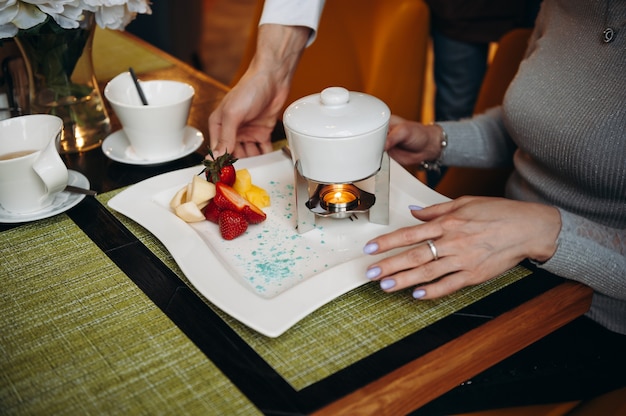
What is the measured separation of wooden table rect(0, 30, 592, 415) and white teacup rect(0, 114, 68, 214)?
51 millimetres

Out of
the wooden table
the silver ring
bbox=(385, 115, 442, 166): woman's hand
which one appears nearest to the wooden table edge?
the wooden table

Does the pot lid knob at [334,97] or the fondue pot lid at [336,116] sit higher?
the pot lid knob at [334,97]

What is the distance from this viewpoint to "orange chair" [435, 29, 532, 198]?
1467mm

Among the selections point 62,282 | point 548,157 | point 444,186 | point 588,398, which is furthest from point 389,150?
point 62,282

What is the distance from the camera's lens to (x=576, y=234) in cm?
87

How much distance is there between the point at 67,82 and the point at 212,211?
0.45 meters

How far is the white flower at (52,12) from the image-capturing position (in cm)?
97

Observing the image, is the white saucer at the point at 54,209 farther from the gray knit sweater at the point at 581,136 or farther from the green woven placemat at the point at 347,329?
the gray knit sweater at the point at 581,136

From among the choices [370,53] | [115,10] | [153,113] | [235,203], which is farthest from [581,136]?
[370,53]

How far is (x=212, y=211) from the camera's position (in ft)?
3.06

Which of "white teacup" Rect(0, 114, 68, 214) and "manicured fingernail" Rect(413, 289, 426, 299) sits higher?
"white teacup" Rect(0, 114, 68, 214)

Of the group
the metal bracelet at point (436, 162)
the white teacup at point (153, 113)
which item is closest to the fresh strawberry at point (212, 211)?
the white teacup at point (153, 113)

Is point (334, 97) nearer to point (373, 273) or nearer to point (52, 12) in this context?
point (373, 273)

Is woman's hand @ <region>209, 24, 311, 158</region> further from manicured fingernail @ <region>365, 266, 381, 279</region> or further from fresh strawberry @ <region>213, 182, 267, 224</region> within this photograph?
manicured fingernail @ <region>365, 266, 381, 279</region>
